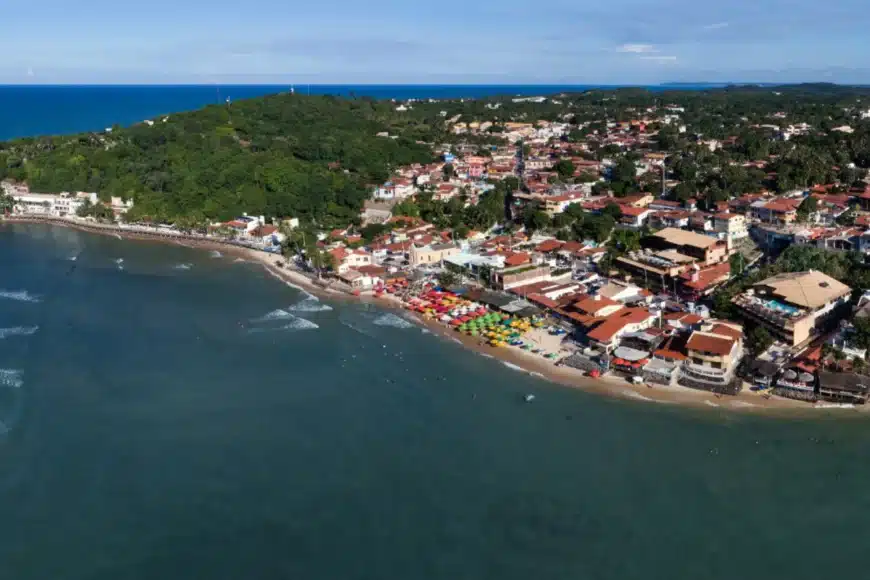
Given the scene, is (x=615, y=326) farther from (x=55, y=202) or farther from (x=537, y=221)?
(x=55, y=202)

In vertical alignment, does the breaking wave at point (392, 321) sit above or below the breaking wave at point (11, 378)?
above

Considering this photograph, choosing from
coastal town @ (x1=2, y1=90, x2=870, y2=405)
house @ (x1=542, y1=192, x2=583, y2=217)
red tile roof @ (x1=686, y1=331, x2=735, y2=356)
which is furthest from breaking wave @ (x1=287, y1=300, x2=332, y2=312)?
house @ (x1=542, y1=192, x2=583, y2=217)

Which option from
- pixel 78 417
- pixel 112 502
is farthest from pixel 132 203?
pixel 112 502

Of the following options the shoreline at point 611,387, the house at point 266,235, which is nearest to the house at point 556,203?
the shoreline at point 611,387

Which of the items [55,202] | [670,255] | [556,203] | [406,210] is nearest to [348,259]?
[406,210]

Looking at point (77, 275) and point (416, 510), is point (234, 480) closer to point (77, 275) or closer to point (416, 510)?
point (416, 510)

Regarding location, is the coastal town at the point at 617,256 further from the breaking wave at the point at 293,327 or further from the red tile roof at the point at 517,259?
the breaking wave at the point at 293,327

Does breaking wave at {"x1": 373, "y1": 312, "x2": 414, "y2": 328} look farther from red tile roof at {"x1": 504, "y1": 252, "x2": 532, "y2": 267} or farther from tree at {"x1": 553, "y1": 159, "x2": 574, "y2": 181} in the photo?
tree at {"x1": 553, "y1": 159, "x2": 574, "y2": 181}
